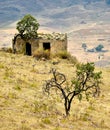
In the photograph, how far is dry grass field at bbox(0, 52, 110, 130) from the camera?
2152cm

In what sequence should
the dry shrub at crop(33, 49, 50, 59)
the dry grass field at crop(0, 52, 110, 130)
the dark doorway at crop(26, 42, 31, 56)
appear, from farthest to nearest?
the dark doorway at crop(26, 42, 31, 56)
the dry shrub at crop(33, 49, 50, 59)
the dry grass field at crop(0, 52, 110, 130)

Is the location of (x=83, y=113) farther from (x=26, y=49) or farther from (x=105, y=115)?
(x=26, y=49)

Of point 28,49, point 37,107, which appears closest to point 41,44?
point 28,49

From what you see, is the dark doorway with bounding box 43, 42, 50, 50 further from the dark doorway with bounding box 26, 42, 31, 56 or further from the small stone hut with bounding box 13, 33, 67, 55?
the dark doorway with bounding box 26, 42, 31, 56

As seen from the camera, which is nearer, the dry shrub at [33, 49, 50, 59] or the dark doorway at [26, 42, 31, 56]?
the dry shrub at [33, 49, 50, 59]

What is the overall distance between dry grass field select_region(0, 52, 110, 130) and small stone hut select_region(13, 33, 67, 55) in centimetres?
1198

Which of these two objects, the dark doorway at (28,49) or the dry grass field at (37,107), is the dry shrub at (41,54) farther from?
the dry grass field at (37,107)

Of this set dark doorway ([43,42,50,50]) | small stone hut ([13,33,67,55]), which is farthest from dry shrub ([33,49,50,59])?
dark doorway ([43,42,50,50])

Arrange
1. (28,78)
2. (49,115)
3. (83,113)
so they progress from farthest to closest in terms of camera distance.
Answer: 1. (28,78)
2. (83,113)
3. (49,115)

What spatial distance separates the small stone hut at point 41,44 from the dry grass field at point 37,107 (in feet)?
39.3

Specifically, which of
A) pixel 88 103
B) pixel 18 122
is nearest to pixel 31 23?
pixel 88 103

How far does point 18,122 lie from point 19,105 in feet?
12.0

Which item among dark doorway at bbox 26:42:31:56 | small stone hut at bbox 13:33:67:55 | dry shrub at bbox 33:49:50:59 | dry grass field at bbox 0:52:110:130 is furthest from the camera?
dark doorway at bbox 26:42:31:56

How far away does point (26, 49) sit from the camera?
50.4 meters
